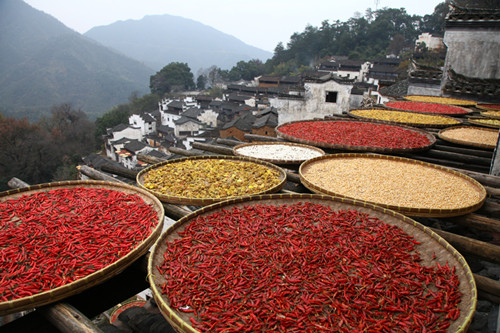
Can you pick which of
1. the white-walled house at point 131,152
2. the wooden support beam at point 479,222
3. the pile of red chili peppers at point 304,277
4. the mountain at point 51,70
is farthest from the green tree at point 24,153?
the wooden support beam at point 479,222

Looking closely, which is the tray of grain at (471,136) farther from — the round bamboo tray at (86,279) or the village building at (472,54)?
the village building at (472,54)

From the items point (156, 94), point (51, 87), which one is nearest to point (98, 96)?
point (51, 87)

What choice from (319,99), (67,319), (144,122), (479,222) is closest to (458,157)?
(479,222)

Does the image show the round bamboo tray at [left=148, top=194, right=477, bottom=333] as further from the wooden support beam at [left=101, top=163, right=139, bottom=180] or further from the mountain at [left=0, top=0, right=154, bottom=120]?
the mountain at [left=0, top=0, right=154, bottom=120]

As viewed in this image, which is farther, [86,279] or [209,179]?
[209,179]

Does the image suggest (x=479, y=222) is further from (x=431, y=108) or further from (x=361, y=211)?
(x=431, y=108)

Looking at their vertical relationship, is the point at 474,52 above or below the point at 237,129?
above

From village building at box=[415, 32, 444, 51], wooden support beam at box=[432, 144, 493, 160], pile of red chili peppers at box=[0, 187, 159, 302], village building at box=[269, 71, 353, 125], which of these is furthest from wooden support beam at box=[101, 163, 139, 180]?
village building at box=[415, 32, 444, 51]

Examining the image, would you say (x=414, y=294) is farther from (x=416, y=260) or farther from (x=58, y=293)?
(x=58, y=293)
